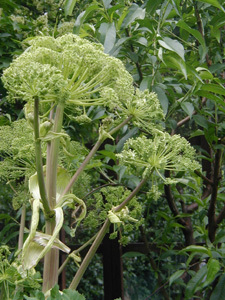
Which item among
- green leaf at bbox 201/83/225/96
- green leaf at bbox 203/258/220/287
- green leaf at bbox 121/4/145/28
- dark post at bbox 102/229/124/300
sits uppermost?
green leaf at bbox 121/4/145/28

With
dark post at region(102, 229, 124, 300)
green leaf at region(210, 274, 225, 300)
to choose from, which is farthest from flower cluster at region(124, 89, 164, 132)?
dark post at region(102, 229, 124, 300)

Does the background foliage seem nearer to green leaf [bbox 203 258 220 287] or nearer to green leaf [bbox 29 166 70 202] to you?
green leaf [bbox 203 258 220 287]

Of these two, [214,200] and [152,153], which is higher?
[152,153]

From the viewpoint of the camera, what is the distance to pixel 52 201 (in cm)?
79

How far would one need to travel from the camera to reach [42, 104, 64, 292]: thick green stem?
31.0 inches

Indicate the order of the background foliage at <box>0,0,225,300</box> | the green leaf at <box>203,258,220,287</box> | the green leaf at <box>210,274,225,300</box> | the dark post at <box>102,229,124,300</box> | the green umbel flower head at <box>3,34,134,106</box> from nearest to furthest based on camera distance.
A: the green umbel flower head at <box>3,34,134,106</box>, the background foliage at <box>0,0,225,300</box>, the green leaf at <box>203,258,220,287</box>, the green leaf at <box>210,274,225,300</box>, the dark post at <box>102,229,124,300</box>

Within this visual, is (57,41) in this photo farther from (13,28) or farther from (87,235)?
(87,235)

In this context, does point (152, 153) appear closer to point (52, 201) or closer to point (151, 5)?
point (52, 201)

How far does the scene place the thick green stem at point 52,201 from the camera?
788 millimetres

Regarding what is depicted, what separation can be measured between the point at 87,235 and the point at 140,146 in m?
2.12

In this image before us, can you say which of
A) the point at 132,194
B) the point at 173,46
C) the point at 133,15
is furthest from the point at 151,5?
the point at 132,194

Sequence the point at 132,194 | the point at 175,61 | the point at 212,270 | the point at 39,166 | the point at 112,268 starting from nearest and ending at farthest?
the point at 39,166
the point at 132,194
the point at 175,61
the point at 212,270
the point at 112,268

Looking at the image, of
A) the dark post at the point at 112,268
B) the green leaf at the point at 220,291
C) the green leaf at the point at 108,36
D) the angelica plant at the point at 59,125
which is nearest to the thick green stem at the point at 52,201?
the angelica plant at the point at 59,125

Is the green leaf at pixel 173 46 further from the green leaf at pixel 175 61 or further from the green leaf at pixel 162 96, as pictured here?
the green leaf at pixel 162 96
